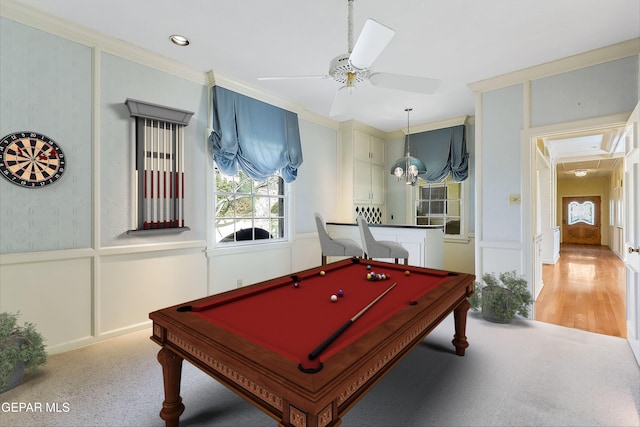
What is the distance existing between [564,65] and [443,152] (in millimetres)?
2339

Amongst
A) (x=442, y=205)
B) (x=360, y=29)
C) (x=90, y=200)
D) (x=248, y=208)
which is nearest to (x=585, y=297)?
(x=442, y=205)

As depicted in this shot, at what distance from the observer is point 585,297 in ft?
13.6

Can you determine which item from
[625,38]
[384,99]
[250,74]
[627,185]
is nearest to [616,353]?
[627,185]

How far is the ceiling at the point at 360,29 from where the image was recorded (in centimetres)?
238

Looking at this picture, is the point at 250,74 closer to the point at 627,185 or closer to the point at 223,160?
the point at 223,160

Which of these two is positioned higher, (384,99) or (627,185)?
(384,99)

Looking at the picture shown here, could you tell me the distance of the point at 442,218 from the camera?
571 cm

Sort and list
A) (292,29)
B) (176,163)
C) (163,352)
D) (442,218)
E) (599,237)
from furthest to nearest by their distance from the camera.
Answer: (599,237)
(442,218)
(176,163)
(292,29)
(163,352)

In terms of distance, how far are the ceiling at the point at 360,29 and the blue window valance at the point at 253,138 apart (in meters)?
0.35

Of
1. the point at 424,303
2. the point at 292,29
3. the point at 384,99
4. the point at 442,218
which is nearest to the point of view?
the point at 424,303

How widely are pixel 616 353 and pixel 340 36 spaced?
12.0ft

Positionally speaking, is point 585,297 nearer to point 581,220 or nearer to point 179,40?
point 179,40

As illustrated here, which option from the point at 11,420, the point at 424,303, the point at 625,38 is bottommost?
the point at 11,420

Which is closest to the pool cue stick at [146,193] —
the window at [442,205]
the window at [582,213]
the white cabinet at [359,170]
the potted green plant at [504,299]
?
the white cabinet at [359,170]
